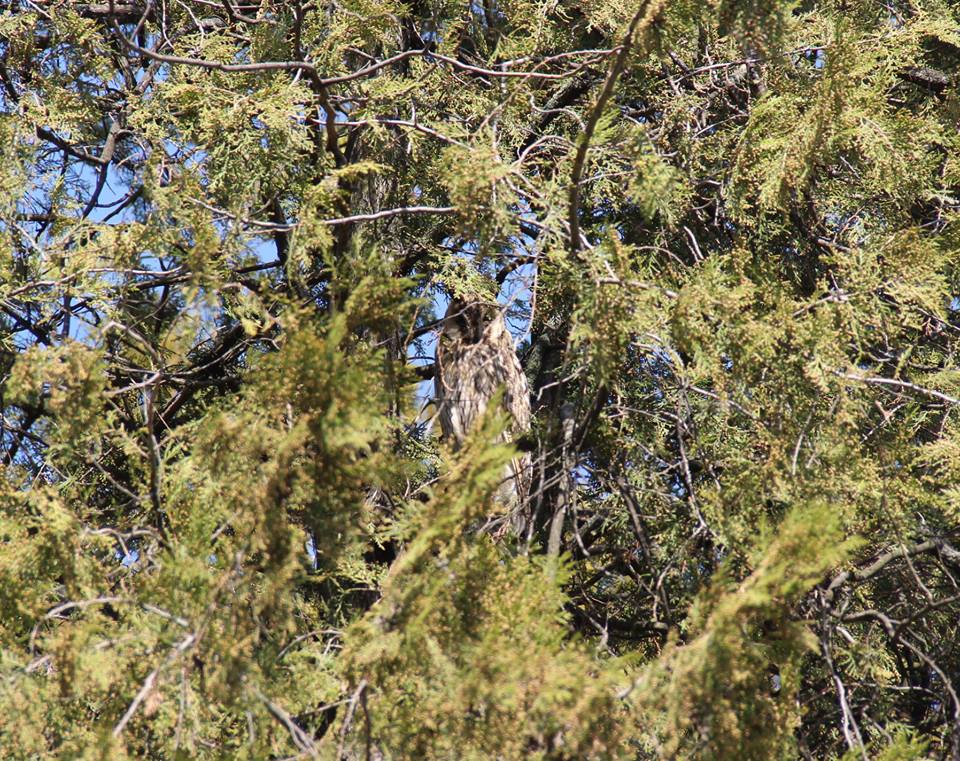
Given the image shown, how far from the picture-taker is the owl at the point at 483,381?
377cm

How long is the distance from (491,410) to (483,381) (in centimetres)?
136

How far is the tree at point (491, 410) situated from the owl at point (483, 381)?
9 centimetres

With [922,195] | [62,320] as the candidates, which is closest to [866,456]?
[922,195]

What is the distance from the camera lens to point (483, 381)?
379cm

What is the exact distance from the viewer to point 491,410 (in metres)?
2.44

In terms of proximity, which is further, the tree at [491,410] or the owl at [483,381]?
the owl at [483,381]

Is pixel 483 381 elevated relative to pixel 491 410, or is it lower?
lower

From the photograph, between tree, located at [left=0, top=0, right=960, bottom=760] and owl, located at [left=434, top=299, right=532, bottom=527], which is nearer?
tree, located at [left=0, top=0, right=960, bottom=760]

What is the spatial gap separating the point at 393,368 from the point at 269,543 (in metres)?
0.70

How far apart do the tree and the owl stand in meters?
0.09

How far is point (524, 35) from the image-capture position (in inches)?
175

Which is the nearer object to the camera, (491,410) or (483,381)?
(491,410)

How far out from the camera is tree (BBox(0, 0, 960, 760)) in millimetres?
2348

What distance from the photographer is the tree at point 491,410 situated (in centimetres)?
235
